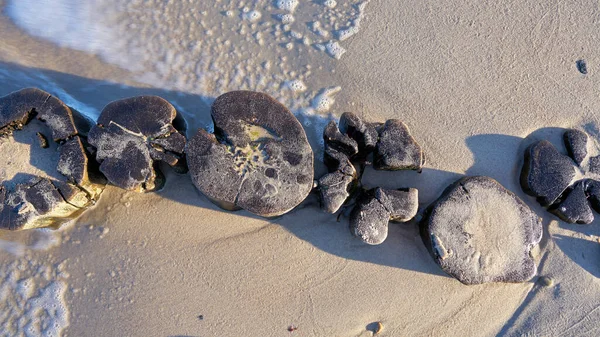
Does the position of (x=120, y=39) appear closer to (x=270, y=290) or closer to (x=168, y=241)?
(x=168, y=241)

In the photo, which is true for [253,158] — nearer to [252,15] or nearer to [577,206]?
[252,15]

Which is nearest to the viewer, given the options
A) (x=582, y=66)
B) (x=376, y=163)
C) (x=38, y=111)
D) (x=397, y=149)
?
(x=38, y=111)

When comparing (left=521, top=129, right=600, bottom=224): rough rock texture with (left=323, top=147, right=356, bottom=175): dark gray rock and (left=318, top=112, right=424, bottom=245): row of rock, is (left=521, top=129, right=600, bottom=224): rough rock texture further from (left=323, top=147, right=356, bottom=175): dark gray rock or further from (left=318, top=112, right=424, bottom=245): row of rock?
(left=323, top=147, right=356, bottom=175): dark gray rock

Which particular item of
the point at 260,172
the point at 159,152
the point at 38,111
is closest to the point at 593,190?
the point at 260,172

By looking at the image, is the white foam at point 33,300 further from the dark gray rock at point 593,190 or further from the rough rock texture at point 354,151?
the dark gray rock at point 593,190

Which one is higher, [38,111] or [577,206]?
[577,206]

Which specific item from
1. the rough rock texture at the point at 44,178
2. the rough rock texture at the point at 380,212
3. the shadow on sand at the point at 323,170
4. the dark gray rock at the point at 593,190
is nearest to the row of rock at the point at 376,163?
the rough rock texture at the point at 380,212

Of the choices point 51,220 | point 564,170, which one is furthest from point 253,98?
point 564,170
